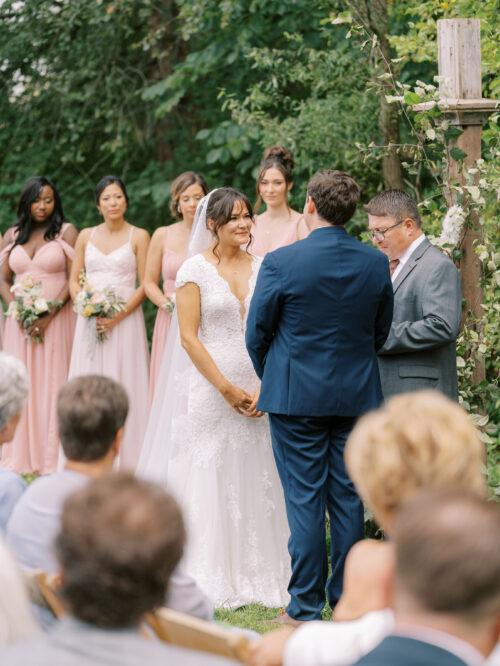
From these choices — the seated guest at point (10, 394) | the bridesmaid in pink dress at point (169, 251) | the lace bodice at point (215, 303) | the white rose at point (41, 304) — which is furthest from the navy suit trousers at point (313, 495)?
the white rose at point (41, 304)

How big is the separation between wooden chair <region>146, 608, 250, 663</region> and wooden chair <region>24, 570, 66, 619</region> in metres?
0.28

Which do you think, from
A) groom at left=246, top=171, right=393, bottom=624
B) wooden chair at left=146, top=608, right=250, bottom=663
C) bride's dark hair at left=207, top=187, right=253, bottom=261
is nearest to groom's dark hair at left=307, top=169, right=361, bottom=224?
groom at left=246, top=171, right=393, bottom=624

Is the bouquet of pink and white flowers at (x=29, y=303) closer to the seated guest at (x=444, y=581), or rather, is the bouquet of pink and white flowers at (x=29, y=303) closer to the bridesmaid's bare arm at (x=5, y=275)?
the bridesmaid's bare arm at (x=5, y=275)

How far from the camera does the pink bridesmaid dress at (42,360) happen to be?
28.5 ft

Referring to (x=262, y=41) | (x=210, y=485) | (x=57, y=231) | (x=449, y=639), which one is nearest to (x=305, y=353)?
(x=210, y=485)

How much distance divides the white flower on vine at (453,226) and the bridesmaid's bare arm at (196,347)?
4.17 feet

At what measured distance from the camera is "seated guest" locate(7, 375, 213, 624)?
9.98 ft

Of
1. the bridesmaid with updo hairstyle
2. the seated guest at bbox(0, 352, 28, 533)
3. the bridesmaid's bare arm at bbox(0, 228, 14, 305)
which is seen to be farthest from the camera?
the bridesmaid's bare arm at bbox(0, 228, 14, 305)

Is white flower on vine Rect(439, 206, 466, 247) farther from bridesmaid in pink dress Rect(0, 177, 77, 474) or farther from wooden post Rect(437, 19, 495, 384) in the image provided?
bridesmaid in pink dress Rect(0, 177, 77, 474)

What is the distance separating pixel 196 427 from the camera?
5.99 meters

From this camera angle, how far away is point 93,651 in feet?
6.88

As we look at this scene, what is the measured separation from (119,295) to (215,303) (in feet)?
8.71

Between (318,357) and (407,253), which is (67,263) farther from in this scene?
(318,357)

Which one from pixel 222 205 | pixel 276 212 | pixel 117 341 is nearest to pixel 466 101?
pixel 222 205
